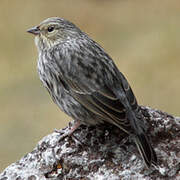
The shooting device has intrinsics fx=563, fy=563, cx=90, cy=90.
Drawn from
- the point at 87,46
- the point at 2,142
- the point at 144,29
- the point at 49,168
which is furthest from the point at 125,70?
the point at 49,168

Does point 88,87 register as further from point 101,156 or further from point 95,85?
point 101,156

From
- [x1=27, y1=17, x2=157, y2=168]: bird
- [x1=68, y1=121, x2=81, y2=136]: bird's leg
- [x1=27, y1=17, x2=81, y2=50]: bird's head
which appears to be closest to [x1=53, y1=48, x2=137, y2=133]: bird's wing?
[x1=27, y1=17, x2=157, y2=168]: bird

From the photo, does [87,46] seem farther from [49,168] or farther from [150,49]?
[150,49]

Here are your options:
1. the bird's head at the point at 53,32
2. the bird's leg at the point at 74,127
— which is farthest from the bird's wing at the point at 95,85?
the bird's head at the point at 53,32

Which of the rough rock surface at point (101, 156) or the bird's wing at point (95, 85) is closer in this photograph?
the rough rock surface at point (101, 156)

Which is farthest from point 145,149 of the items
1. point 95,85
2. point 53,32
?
point 53,32

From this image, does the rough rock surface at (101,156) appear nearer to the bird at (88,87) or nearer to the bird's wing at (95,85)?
the bird at (88,87)
